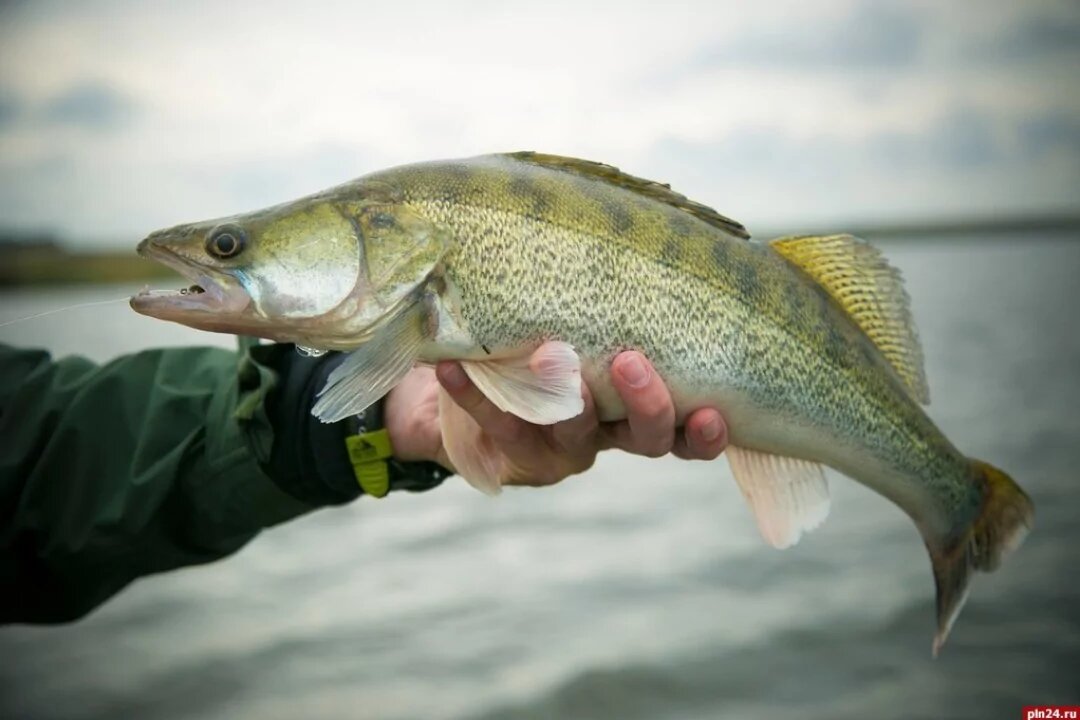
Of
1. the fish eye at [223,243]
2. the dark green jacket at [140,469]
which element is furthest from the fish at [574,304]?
the dark green jacket at [140,469]

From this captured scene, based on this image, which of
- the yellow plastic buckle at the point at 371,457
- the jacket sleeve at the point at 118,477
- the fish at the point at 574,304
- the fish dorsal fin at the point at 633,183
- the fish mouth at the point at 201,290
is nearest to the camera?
the fish mouth at the point at 201,290

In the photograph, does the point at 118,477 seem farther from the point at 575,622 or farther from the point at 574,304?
the point at 575,622

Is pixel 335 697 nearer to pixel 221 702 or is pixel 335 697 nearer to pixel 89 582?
pixel 221 702

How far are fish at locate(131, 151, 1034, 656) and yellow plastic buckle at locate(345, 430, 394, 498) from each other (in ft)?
1.65

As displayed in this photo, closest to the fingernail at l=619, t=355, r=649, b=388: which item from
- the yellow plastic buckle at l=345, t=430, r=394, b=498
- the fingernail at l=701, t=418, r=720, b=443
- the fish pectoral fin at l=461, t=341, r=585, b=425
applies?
the fish pectoral fin at l=461, t=341, r=585, b=425

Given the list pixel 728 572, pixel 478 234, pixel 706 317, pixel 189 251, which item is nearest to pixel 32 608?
pixel 189 251

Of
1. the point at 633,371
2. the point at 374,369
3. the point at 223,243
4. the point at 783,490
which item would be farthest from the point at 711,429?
the point at 223,243

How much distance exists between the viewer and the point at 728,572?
30.0 feet

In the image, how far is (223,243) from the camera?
2.49 metres

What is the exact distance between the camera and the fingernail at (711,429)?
2.93 meters

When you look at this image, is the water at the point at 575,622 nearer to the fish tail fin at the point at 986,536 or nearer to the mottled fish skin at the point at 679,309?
the fish tail fin at the point at 986,536

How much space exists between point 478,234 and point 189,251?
0.77m

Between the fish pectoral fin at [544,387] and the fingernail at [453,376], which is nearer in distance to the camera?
the fish pectoral fin at [544,387]

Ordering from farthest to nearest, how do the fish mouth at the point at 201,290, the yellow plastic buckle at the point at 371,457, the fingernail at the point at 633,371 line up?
the yellow plastic buckle at the point at 371,457, the fingernail at the point at 633,371, the fish mouth at the point at 201,290
